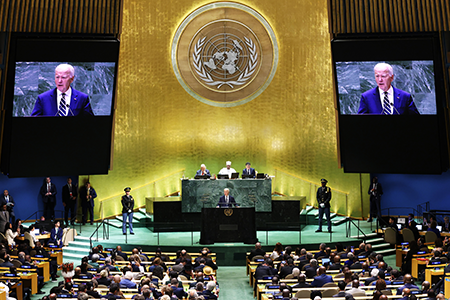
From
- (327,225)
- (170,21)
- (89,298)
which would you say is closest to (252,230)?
(327,225)

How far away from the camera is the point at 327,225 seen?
18.0m

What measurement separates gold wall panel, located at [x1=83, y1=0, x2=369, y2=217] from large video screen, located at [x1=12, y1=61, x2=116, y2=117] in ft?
6.52

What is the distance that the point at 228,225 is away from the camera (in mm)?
15578

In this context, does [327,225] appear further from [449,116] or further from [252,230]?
[449,116]

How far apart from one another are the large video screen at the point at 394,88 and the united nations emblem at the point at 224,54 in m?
3.45

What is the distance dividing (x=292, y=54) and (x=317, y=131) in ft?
9.07

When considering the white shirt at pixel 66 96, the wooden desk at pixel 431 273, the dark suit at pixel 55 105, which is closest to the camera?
the wooden desk at pixel 431 273

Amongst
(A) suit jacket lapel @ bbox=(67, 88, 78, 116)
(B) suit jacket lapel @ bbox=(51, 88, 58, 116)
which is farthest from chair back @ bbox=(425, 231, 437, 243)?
(B) suit jacket lapel @ bbox=(51, 88, 58, 116)

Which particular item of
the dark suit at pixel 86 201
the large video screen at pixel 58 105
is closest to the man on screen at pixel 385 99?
the large video screen at pixel 58 105

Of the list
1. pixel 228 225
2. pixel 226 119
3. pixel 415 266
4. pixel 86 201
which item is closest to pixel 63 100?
pixel 86 201

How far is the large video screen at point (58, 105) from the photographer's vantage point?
16766 millimetres

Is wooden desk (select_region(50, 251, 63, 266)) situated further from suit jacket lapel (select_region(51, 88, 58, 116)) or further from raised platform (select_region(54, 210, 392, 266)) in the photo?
suit jacket lapel (select_region(51, 88, 58, 116))

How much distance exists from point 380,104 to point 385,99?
0.71ft

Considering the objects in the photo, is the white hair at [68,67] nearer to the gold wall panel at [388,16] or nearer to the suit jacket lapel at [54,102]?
the suit jacket lapel at [54,102]
